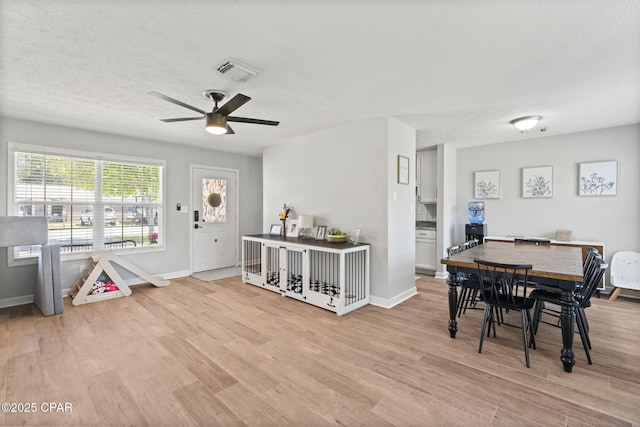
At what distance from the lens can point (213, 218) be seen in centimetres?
581

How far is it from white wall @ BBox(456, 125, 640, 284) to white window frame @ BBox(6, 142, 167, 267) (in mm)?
5588

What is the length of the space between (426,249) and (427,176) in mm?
1415

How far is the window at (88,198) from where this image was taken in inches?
152

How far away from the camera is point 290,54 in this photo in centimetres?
219

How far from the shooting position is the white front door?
5523 millimetres

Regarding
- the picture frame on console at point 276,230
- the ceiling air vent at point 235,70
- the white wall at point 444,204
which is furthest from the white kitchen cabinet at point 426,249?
the ceiling air vent at point 235,70

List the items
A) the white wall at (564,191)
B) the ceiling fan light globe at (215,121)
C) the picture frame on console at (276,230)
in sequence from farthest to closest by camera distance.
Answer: the picture frame on console at (276,230) < the white wall at (564,191) < the ceiling fan light globe at (215,121)

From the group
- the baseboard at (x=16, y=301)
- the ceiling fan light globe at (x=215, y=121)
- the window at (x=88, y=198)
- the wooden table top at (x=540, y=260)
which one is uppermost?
the ceiling fan light globe at (x=215, y=121)

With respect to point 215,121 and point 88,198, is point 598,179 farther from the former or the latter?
point 88,198

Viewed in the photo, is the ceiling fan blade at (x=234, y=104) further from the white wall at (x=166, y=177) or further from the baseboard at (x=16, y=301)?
the baseboard at (x=16, y=301)

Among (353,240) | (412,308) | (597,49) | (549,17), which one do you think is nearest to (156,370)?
(353,240)

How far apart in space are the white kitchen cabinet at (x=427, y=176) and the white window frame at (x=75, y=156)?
481 centimetres

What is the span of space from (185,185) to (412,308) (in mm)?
4466

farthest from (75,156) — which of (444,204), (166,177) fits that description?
(444,204)
